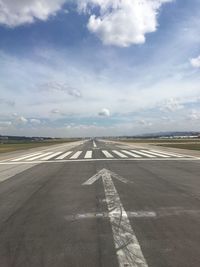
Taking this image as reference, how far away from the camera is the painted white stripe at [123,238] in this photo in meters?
3.30

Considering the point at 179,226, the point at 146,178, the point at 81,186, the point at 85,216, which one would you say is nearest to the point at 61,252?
the point at 85,216

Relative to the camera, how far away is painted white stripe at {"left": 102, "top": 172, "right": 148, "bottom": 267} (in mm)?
3299

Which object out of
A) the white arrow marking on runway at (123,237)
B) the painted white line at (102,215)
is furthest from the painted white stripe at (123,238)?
the painted white line at (102,215)

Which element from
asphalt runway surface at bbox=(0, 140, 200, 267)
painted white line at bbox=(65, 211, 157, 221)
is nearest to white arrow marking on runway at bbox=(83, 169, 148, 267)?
asphalt runway surface at bbox=(0, 140, 200, 267)

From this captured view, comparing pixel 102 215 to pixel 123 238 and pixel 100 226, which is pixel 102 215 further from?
pixel 123 238

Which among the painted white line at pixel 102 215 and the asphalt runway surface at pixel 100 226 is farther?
the painted white line at pixel 102 215

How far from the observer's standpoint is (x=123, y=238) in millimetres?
3953

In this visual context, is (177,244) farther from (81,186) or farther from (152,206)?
(81,186)

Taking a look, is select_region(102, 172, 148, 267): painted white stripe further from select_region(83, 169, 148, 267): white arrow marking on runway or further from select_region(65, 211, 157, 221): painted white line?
select_region(65, 211, 157, 221): painted white line

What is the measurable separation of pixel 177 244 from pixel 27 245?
2.03m

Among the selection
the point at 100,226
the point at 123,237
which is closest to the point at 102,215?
the point at 100,226

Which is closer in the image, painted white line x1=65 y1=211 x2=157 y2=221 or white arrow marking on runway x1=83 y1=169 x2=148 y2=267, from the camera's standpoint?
white arrow marking on runway x1=83 y1=169 x2=148 y2=267

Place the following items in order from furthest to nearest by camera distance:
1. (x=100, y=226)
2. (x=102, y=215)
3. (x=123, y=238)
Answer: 1. (x=102, y=215)
2. (x=100, y=226)
3. (x=123, y=238)

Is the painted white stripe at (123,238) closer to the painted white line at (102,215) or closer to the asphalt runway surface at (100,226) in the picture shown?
the asphalt runway surface at (100,226)
